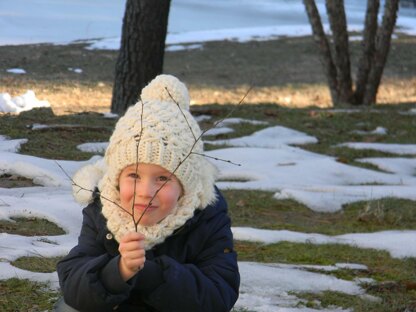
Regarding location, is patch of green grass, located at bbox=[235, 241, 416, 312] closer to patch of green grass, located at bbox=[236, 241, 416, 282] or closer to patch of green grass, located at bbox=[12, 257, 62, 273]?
patch of green grass, located at bbox=[236, 241, 416, 282]

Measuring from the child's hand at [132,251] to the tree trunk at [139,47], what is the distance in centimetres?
769

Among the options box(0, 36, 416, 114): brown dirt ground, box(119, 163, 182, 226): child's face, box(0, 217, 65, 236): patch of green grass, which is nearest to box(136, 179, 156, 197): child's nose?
box(119, 163, 182, 226): child's face

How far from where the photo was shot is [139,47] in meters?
10.4

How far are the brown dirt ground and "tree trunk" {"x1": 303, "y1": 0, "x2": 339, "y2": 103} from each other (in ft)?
4.45

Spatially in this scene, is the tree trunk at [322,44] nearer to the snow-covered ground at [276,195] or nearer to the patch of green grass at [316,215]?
the snow-covered ground at [276,195]

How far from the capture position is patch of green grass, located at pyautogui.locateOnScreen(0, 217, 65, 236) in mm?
5352

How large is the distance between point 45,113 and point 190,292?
7033 millimetres

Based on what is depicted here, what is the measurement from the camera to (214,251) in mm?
3305

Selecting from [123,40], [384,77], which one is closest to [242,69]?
[384,77]

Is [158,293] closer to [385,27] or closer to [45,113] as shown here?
[45,113]

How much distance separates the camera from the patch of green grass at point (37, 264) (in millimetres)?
4637

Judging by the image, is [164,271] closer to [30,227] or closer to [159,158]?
[159,158]

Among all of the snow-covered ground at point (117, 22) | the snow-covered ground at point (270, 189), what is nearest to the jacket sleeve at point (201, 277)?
the snow-covered ground at point (270, 189)

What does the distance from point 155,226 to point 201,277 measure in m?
0.25
